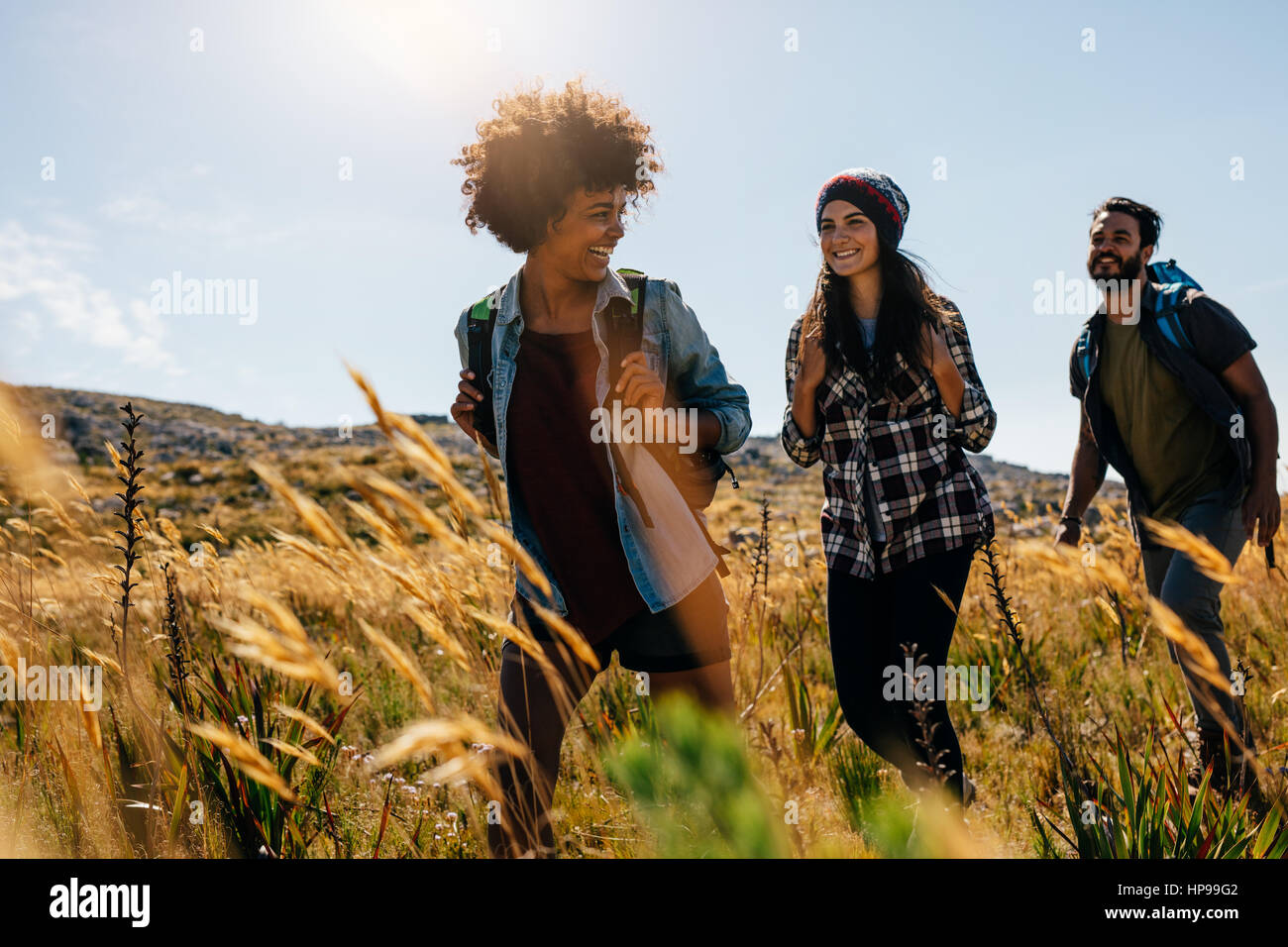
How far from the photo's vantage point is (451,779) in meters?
1.09

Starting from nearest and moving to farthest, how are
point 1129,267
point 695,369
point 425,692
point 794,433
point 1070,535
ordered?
point 425,692 < point 695,369 < point 794,433 < point 1070,535 < point 1129,267

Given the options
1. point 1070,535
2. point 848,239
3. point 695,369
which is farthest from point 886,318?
point 1070,535

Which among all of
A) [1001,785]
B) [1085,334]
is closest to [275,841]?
[1001,785]

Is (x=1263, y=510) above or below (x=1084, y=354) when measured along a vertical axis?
below

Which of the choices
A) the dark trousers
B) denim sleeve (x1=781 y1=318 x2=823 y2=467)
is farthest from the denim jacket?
the dark trousers

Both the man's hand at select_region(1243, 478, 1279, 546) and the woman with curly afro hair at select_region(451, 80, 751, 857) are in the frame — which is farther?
the man's hand at select_region(1243, 478, 1279, 546)

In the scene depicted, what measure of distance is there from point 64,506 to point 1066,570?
3.03 metres

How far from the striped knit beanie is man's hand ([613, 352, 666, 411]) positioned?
3.86 ft

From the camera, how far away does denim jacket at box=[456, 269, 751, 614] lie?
6.54ft

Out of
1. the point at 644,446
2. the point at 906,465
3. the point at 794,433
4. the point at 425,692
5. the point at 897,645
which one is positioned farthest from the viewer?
the point at 794,433

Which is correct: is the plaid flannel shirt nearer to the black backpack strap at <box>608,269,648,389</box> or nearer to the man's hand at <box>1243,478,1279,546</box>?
the black backpack strap at <box>608,269,648,389</box>

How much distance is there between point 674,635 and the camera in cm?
199

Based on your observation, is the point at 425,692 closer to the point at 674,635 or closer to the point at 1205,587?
the point at 674,635

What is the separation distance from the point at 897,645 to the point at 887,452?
0.64 metres
